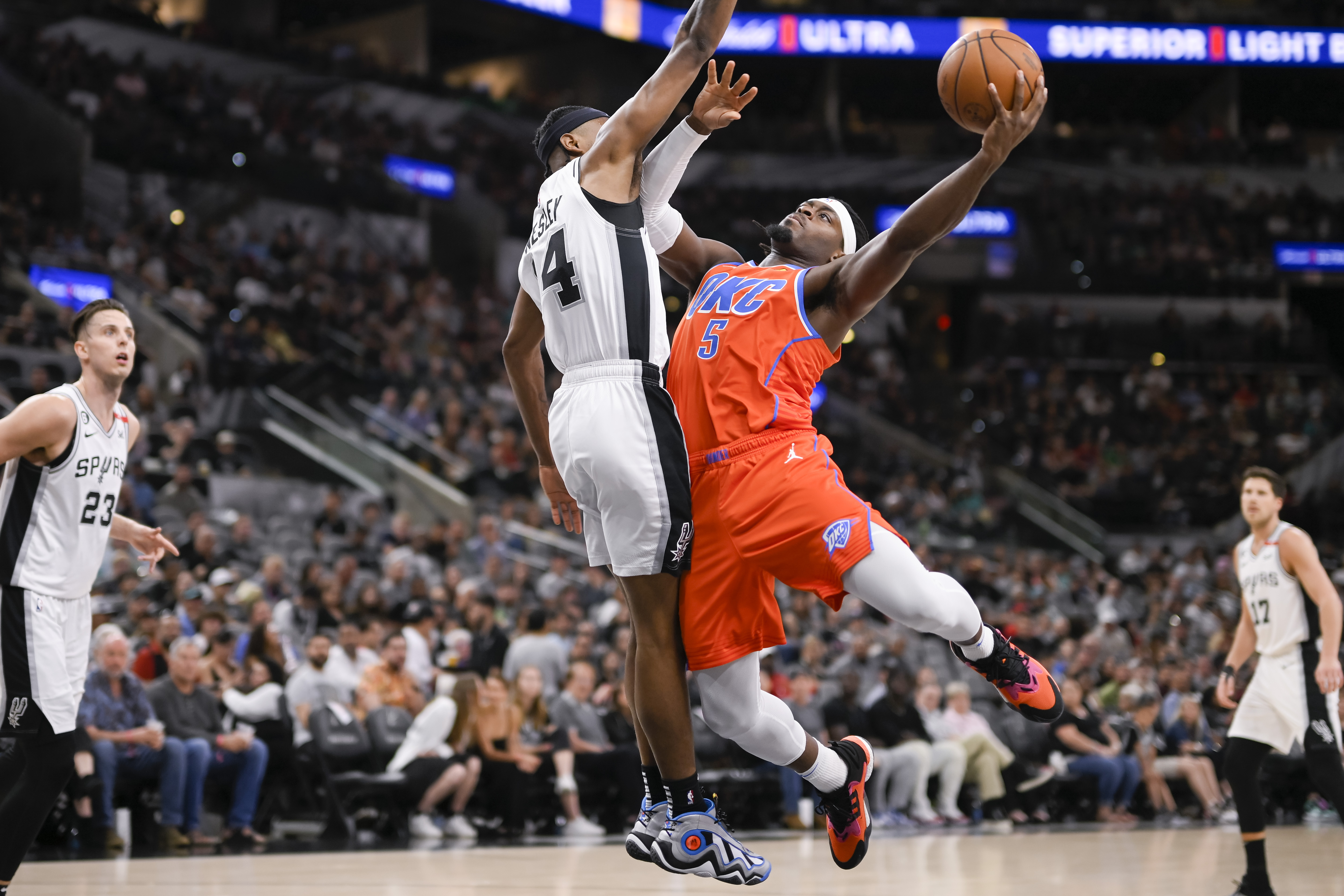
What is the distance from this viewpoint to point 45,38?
21.0m

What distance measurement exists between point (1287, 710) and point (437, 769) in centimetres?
561

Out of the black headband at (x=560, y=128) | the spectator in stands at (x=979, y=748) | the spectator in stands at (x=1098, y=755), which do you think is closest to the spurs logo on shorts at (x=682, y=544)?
the black headband at (x=560, y=128)

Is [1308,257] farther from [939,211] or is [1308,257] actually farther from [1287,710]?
[939,211]

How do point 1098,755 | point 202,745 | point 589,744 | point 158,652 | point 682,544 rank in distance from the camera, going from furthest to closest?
1. point 1098,755
2. point 589,744
3. point 158,652
4. point 202,745
5. point 682,544

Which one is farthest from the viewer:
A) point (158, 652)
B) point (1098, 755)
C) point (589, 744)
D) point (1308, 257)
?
point (1308, 257)

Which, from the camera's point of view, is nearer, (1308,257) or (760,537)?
(760,537)

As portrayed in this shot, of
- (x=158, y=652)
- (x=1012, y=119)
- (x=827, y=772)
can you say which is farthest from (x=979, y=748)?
(x=1012, y=119)

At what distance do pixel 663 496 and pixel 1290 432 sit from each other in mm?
23241

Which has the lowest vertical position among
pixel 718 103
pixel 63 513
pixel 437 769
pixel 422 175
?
pixel 437 769

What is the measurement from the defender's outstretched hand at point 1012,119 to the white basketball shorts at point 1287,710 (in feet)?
13.2

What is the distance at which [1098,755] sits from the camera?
11.6 metres

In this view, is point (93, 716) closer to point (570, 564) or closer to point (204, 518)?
point (204, 518)

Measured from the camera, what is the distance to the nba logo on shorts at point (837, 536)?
4238 millimetres

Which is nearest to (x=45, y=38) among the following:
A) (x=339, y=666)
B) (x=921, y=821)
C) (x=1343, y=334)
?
(x=339, y=666)
